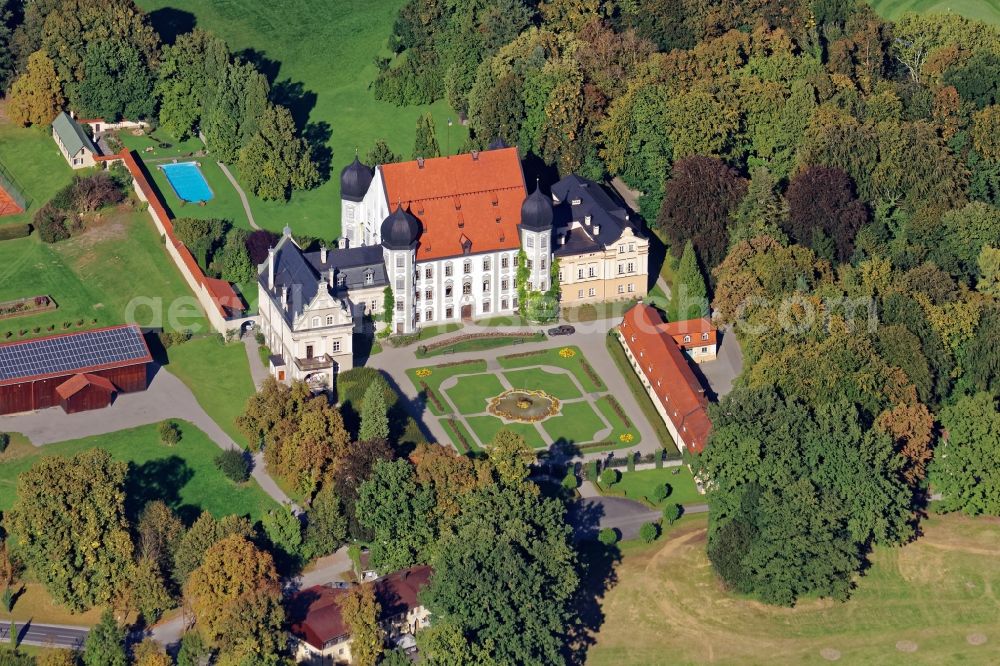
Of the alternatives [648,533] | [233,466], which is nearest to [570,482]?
[648,533]

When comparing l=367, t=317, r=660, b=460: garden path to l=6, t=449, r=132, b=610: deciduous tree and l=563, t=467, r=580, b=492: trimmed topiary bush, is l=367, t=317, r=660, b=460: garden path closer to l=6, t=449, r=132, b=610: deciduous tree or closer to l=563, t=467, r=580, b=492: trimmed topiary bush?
l=563, t=467, r=580, b=492: trimmed topiary bush

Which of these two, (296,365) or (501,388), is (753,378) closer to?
(501,388)

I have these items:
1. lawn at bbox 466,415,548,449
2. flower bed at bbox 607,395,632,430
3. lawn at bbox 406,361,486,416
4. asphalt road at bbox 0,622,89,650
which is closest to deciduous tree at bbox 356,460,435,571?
lawn at bbox 466,415,548,449

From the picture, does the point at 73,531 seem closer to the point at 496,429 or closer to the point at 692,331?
the point at 496,429

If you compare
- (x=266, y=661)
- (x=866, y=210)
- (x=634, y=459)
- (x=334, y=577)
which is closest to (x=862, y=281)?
(x=866, y=210)

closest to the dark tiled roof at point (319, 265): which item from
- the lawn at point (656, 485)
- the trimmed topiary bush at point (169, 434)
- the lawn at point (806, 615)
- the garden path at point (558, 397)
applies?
the garden path at point (558, 397)

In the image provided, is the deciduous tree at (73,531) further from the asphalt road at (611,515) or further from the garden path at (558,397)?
the asphalt road at (611,515)
